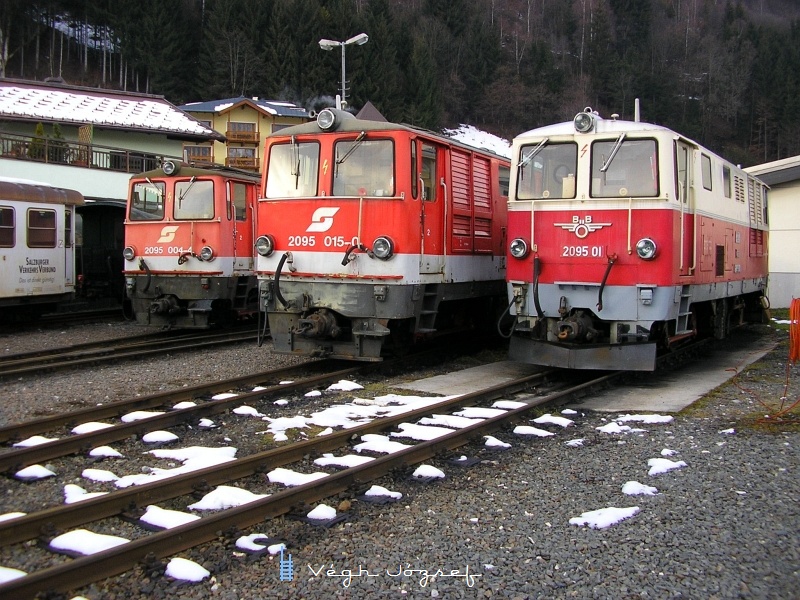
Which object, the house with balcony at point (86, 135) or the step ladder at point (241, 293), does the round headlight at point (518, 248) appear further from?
the house with balcony at point (86, 135)

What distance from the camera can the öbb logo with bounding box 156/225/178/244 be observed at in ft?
46.3

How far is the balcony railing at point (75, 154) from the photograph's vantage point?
2308 centimetres

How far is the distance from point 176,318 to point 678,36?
83825mm

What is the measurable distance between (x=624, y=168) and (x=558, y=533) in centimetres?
578

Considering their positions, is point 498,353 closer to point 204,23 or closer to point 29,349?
point 29,349

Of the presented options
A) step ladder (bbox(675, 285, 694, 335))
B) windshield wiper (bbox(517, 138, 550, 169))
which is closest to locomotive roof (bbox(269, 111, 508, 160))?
windshield wiper (bbox(517, 138, 550, 169))

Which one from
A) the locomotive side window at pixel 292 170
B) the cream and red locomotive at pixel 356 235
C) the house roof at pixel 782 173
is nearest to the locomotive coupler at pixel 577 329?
the cream and red locomotive at pixel 356 235

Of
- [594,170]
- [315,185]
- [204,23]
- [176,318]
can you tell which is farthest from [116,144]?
[204,23]

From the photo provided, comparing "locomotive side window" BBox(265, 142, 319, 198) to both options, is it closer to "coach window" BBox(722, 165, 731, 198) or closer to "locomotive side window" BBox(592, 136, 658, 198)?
"locomotive side window" BBox(592, 136, 658, 198)

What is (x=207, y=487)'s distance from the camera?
532 cm

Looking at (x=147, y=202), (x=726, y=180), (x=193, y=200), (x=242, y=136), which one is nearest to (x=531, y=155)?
(x=726, y=180)

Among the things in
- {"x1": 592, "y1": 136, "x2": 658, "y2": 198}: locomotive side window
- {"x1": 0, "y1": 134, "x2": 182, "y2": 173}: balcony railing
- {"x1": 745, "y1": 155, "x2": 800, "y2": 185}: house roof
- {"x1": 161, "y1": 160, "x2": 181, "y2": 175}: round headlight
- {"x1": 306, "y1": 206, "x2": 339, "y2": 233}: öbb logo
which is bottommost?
{"x1": 306, "y1": 206, "x2": 339, "y2": 233}: öbb logo

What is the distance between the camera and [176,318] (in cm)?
1424

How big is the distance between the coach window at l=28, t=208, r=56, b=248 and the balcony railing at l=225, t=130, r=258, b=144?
130 feet
